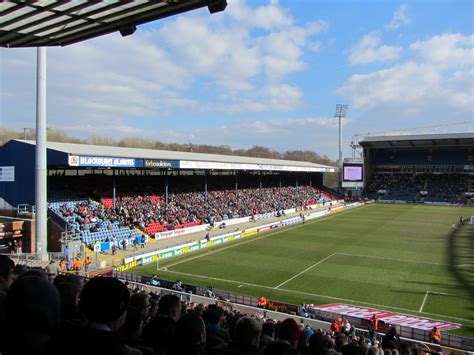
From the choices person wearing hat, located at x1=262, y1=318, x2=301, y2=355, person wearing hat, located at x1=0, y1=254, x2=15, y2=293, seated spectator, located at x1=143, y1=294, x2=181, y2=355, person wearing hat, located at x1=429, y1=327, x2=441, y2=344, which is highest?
person wearing hat, located at x1=0, y1=254, x2=15, y2=293

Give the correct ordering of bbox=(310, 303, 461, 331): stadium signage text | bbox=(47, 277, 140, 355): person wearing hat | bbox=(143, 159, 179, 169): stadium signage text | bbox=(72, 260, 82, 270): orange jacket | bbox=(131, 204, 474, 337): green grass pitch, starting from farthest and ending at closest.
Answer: bbox=(143, 159, 179, 169): stadium signage text < bbox=(72, 260, 82, 270): orange jacket < bbox=(131, 204, 474, 337): green grass pitch < bbox=(310, 303, 461, 331): stadium signage text < bbox=(47, 277, 140, 355): person wearing hat

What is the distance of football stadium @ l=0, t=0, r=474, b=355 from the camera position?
3277 millimetres

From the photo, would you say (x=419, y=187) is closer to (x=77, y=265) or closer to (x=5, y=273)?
(x=77, y=265)

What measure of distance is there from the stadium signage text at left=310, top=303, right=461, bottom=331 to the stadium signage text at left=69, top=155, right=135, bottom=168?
63.6 ft

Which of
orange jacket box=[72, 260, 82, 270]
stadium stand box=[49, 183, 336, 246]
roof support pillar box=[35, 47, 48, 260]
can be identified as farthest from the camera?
stadium stand box=[49, 183, 336, 246]

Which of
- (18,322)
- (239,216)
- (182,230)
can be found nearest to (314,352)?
(18,322)

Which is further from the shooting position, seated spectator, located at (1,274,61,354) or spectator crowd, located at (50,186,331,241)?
spectator crowd, located at (50,186,331,241)

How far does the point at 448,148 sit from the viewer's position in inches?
3125

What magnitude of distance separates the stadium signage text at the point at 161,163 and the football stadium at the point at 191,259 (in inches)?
4.3

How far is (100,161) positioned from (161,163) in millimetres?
7077

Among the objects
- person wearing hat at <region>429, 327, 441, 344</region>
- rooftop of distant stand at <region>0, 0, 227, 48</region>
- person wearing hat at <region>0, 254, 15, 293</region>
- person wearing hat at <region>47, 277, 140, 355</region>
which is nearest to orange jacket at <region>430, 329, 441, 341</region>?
person wearing hat at <region>429, 327, 441, 344</region>

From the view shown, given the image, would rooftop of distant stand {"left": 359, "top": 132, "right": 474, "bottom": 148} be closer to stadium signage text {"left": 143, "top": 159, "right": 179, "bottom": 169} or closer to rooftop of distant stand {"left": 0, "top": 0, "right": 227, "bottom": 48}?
stadium signage text {"left": 143, "top": 159, "right": 179, "bottom": 169}

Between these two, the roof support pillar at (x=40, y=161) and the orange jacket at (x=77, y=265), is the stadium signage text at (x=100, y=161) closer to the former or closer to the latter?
the roof support pillar at (x=40, y=161)

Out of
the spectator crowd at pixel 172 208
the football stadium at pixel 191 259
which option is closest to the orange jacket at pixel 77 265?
the football stadium at pixel 191 259
